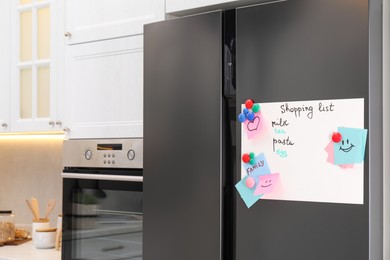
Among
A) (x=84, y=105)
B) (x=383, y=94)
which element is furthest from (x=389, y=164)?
(x=84, y=105)

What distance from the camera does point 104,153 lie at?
6.87ft

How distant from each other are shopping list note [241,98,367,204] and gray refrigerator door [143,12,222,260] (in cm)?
16

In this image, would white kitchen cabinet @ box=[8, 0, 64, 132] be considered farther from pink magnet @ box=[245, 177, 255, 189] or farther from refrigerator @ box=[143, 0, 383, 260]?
pink magnet @ box=[245, 177, 255, 189]

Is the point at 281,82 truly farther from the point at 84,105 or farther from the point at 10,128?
the point at 10,128

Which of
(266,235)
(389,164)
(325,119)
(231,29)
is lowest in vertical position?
(266,235)

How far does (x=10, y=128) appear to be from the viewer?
2.67m

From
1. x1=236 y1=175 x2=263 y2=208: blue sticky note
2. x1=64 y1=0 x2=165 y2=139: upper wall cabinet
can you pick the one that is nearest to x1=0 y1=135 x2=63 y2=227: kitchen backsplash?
x1=64 y1=0 x2=165 y2=139: upper wall cabinet

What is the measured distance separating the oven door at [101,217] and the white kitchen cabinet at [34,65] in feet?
1.42

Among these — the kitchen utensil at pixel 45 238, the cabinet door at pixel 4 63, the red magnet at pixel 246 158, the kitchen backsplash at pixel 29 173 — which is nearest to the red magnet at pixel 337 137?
the red magnet at pixel 246 158

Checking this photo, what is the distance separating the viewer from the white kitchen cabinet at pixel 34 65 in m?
2.46

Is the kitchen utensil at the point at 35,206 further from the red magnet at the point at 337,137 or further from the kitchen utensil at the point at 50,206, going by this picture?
the red magnet at the point at 337,137

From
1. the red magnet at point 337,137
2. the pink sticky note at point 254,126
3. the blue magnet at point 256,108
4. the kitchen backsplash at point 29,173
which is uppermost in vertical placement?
the blue magnet at point 256,108

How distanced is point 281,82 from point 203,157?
322 mm

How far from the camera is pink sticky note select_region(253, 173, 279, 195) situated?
1427 mm
